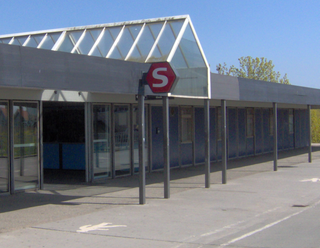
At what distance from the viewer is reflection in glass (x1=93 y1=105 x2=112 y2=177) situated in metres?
13.8

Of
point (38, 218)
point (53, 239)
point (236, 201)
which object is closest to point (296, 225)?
point (236, 201)

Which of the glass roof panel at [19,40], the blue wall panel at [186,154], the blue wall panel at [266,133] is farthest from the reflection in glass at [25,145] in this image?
the blue wall panel at [266,133]

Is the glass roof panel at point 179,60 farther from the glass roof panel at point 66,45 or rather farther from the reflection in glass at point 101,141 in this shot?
the glass roof panel at point 66,45

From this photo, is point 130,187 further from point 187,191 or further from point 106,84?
point 106,84

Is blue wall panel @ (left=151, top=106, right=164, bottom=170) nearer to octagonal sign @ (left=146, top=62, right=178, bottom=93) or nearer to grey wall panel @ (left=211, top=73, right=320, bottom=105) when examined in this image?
grey wall panel @ (left=211, top=73, right=320, bottom=105)

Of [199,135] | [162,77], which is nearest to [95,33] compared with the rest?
[162,77]

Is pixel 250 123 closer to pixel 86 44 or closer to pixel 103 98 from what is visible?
pixel 103 98

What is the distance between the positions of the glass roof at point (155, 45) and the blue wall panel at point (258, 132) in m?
12.3

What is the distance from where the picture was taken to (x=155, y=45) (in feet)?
39.0

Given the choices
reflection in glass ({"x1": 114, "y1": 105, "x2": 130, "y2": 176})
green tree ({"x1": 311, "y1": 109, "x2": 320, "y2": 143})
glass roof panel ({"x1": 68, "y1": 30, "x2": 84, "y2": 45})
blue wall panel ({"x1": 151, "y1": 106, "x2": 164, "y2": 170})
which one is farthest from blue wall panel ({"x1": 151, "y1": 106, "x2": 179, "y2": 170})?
green tree ({"x1": 311, "y1": 109, "x2": 320, "y2": 143})

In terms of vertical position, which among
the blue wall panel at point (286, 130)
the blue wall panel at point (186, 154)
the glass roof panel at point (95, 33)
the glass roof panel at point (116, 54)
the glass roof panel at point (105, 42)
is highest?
the glass roof panel at point (95, 33)

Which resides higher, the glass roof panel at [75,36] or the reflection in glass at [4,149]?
the glass roof panel at [75,36]

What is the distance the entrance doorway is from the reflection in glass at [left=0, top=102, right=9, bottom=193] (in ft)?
13.6

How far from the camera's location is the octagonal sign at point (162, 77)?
9820 mm
